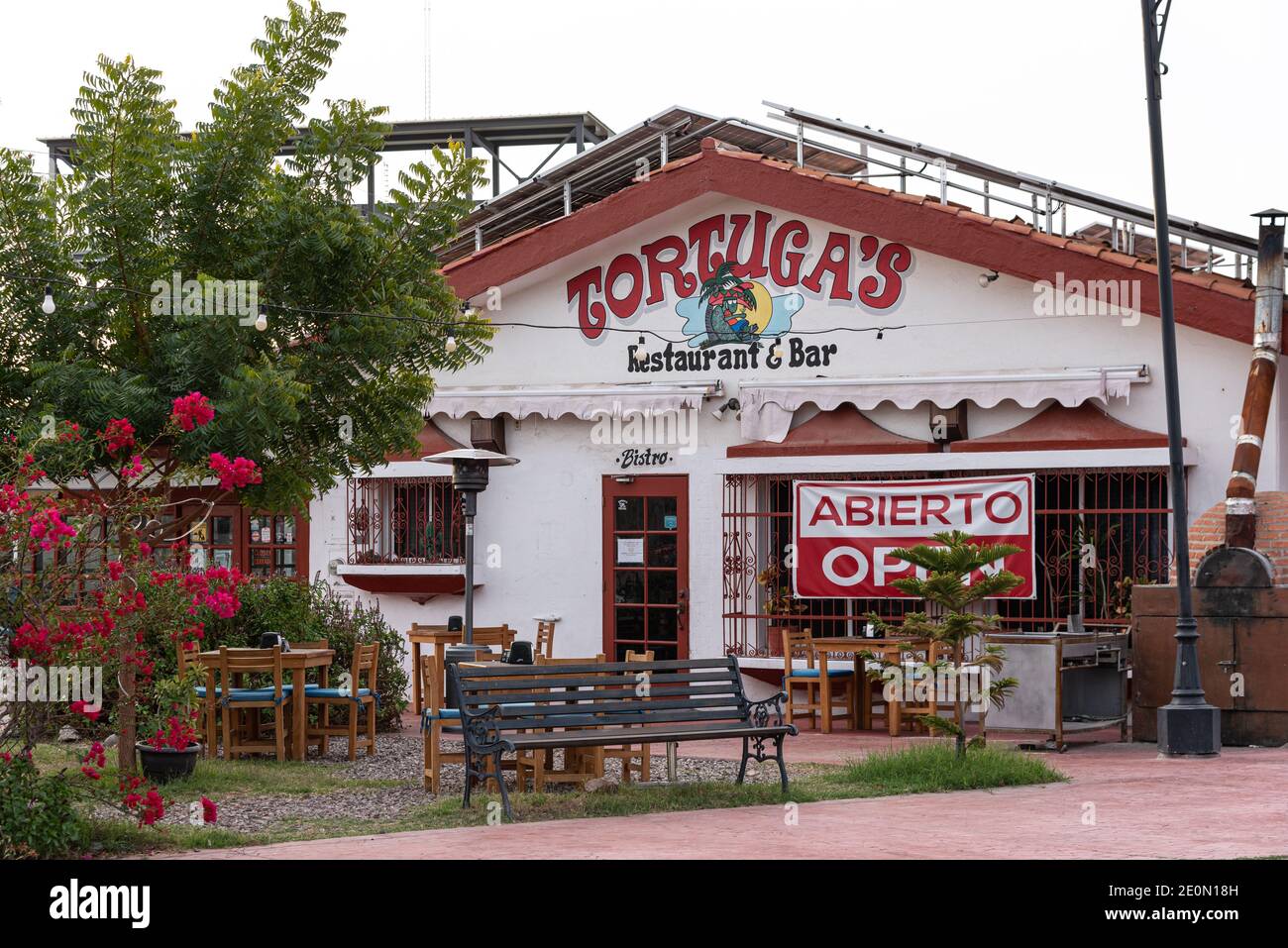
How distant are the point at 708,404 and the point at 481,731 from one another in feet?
24.3

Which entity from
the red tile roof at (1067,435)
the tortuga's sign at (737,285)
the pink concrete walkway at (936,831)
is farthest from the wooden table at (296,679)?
the red tile roof at (1067,435)

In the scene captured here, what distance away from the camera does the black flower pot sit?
434 inches

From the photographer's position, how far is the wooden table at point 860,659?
1441 centimetres

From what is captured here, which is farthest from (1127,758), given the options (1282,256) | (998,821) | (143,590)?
(143,590)

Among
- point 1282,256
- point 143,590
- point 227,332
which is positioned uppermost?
point 1282,256

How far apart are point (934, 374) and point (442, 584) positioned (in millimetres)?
5891

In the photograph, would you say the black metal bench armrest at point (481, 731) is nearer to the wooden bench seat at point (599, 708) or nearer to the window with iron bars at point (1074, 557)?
the wooden bench seat at point (599, 708)

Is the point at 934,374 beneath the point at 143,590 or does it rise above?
above

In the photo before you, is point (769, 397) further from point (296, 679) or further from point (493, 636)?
point (296, 679)

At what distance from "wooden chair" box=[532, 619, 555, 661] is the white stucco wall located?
23 centimetres

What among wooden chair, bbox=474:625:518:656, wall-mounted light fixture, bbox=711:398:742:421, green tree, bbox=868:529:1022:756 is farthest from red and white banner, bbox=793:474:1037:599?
green tree, bbox=868:529:1022:756

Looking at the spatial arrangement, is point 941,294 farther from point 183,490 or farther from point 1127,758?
point 183,490

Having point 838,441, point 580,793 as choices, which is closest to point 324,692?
point 580,793

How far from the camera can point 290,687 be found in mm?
13062
